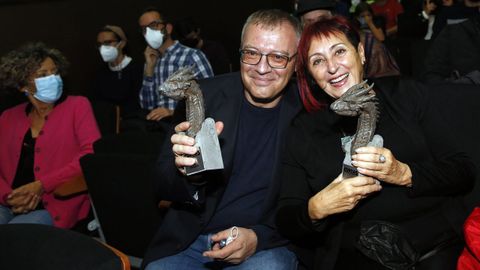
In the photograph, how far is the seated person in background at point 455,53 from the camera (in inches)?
125

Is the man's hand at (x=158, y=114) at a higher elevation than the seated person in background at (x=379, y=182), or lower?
lower

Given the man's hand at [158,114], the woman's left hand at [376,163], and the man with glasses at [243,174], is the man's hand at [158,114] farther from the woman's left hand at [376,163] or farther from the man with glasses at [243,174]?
the woman's left hand at [376,163]

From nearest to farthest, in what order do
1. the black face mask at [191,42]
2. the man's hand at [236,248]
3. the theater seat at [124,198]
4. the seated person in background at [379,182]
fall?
the seated person in background at [379,182] → the man's hand at [236,248] → the theater seat at [124,198] → the black face mask at [191,42]

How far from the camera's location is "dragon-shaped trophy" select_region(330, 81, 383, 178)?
1434 mm

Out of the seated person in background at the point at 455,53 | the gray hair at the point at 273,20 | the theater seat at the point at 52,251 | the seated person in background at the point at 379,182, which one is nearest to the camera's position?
the theater seat at the point at 52,251

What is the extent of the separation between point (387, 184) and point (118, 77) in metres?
3.80

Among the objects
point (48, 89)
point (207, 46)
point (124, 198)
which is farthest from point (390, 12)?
point (124, 198)

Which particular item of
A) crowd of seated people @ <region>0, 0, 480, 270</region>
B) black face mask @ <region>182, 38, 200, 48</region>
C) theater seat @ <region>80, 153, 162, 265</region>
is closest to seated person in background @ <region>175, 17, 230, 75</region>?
black face mask @ <region>182, 38, 200, 48</region>

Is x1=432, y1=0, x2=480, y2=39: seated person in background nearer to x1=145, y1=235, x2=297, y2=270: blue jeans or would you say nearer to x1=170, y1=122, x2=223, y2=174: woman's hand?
x1=145, y1=235, x2=297, y2=270: blue jeans

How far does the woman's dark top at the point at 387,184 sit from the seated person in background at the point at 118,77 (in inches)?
127

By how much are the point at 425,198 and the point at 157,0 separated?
18.9 feet

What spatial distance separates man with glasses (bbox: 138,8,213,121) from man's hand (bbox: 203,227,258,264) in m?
2.39

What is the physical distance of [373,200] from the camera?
177 centimetres

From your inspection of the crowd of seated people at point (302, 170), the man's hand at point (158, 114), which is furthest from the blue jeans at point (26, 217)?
the man's hand at point (158, 114)
